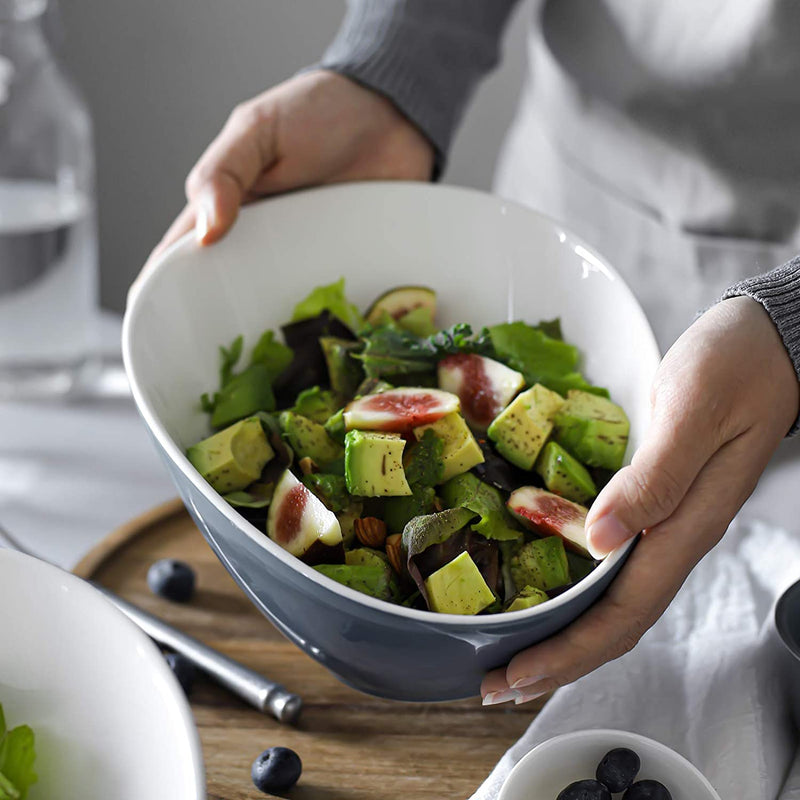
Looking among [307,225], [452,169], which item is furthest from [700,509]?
[452,169]

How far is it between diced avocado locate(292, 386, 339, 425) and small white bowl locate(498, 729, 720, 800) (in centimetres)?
36

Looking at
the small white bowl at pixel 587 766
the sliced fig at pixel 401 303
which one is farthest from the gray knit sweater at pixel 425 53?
the small white bowl at pixel 587 766

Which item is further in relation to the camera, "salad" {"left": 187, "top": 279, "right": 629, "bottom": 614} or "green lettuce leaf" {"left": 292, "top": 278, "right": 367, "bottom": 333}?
"green lettuce leaf" {"left": 292, "top": 278, "right": 367, "bottom": 333}

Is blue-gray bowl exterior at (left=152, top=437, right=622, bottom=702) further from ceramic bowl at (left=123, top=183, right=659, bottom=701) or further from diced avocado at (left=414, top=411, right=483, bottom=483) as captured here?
diced avocado at (left=414, top=411, right=483, bottom=483)

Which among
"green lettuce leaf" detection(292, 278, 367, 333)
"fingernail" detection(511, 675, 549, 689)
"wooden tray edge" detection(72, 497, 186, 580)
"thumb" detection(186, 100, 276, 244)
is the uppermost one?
"thumb" detection(186, 100, 276, 244)

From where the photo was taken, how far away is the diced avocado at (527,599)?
0.73 m

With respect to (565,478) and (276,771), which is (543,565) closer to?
(565,478)

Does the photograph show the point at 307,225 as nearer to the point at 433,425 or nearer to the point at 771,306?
the point at 433,425

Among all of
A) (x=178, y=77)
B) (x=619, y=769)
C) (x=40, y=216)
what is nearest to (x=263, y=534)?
(x=619, y=769)

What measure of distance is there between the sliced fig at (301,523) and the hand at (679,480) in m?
0.15

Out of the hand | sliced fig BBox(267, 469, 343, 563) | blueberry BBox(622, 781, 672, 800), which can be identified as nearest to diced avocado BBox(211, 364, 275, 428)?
sliced fig BBox(267, 469, 343, 563)

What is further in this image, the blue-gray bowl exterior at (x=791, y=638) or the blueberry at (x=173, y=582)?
the blueberry at (x=173, y=582)

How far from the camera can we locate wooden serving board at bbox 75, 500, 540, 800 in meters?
0.80

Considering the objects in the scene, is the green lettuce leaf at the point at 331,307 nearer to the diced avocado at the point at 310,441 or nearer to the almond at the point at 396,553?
the diced avocado at the point at 310,441
